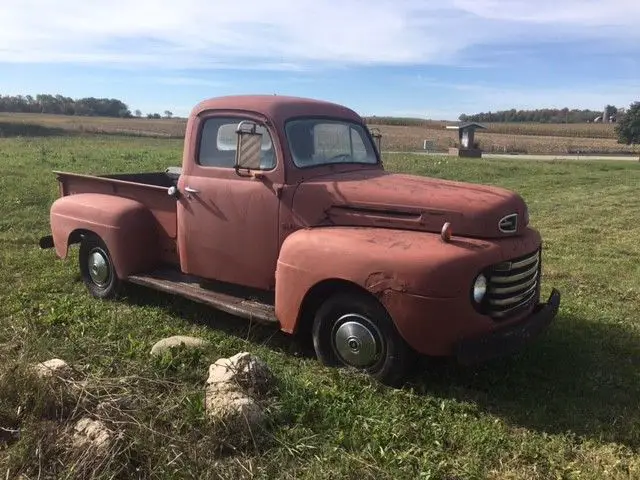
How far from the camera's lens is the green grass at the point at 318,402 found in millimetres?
3205

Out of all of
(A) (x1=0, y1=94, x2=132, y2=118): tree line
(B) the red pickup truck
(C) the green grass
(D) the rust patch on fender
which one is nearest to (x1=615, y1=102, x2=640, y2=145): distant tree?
(C) the green grass

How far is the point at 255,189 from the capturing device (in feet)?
16.0

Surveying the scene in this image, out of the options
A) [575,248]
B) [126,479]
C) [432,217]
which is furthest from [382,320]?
[575,248]

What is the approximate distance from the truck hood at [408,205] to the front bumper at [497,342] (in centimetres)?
63

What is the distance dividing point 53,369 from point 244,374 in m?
1.08

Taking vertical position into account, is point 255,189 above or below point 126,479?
above

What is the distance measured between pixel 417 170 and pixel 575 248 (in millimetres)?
11832

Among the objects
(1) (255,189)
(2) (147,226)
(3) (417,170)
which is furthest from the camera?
(3) (417,170)

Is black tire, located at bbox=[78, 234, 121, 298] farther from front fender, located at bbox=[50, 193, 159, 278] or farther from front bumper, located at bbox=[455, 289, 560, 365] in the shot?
front bumper, located at bbox=[455, 289, 560, 365]

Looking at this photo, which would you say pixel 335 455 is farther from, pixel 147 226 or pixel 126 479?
pixel 147 226

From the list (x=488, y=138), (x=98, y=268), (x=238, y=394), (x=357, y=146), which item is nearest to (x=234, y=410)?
(x=238, y=394)

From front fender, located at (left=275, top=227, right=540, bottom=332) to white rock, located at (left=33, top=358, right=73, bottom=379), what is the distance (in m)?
1.53

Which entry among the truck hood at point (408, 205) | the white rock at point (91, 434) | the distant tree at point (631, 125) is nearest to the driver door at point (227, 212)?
the truck hood at point (408, 205)

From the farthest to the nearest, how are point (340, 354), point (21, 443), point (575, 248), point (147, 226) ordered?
point (575, 248)
point (147, 226)
point (340, 354)
point (21, 443)
